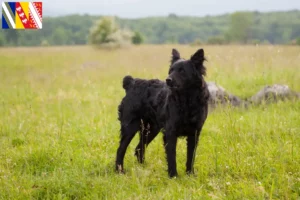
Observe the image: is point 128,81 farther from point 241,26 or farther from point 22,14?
point 241,26

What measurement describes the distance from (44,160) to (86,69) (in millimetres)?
13104

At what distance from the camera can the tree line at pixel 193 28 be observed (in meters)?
55.7

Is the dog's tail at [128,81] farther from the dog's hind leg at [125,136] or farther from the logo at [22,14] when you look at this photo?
the logo at [22,14]

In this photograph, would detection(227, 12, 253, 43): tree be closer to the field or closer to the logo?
the field

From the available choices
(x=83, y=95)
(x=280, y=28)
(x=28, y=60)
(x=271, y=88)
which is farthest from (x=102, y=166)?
(x=280, y=28)

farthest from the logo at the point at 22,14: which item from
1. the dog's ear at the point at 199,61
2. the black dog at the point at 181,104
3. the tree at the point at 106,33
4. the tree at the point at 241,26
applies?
the tree at the point at 241,26

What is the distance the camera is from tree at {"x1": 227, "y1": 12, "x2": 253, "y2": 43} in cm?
6241

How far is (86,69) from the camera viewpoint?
17.7 m

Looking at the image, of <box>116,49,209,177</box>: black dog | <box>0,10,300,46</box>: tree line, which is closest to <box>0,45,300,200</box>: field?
<box>116,49,209,177</box>: black dog

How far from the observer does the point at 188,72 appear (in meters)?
4.36

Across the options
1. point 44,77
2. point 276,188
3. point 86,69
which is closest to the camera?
point 276,188

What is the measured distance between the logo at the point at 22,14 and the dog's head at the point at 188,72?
372 centimetres

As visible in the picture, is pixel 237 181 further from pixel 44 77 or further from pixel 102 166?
pixel 44 77

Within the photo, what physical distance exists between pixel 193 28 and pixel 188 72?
254 feet
